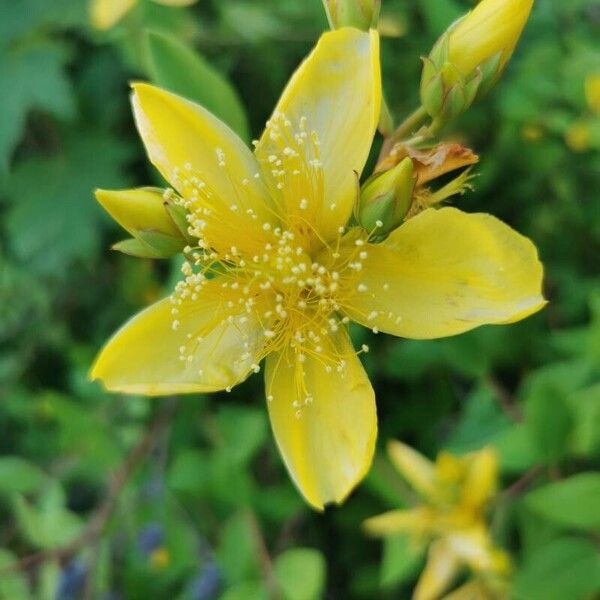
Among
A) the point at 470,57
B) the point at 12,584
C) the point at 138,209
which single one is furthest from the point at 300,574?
the point at 470,57

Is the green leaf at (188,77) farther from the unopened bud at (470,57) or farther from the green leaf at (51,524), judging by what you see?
the green leaf at (51,524)

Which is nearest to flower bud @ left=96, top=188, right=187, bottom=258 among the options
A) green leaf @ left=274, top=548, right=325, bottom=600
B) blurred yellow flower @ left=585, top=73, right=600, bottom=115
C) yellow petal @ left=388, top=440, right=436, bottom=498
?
yellow petal @ left=388, top=440, right=436, bottom=498

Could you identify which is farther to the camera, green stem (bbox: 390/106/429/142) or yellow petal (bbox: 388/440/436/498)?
yellow petal (bbox: 388/440/436/498)

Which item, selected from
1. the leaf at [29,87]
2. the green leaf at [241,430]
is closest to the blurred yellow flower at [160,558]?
the green leaf at [241,430]

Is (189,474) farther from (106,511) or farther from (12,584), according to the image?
(12,584)

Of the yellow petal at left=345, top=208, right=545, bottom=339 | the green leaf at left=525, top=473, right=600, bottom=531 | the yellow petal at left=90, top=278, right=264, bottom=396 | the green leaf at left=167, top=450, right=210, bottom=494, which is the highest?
the yellow petal at left=345, top=208, right=545, bottom=339

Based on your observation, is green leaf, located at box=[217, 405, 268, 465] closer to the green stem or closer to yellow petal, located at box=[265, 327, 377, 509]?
yellow petal, located at box=[265, 327, 377, 509]

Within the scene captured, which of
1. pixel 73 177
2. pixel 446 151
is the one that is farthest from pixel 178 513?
pixel 446 151
